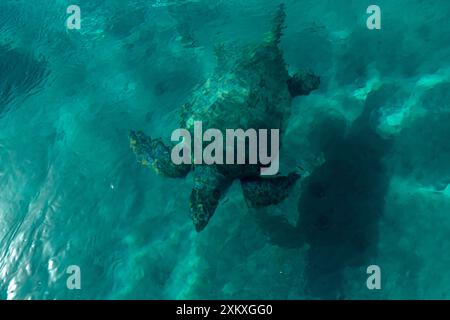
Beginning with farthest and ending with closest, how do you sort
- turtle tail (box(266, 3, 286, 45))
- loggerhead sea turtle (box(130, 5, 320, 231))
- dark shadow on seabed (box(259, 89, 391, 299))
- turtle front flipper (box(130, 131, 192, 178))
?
turtle tail (box(266, 3, 286, 45)), turtle front flipper (box(130, 131, 192, 178)), loggerhead sea turtle (box(130, 5, 320, 231)), dark shadow on seabed (box(259, 89, 391, 299))

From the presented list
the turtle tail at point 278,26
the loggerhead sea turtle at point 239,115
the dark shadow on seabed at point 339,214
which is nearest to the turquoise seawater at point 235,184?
the dark shadow on seabed at point 339,214

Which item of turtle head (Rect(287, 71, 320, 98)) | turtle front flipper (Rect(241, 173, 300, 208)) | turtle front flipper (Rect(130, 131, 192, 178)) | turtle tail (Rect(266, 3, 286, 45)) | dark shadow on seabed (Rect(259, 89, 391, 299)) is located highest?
turtle tail (Rect(266, 3, 286, 45))

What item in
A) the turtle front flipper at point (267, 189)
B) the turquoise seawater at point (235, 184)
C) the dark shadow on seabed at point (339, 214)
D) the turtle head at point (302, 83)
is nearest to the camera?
the dark shadow on seabed at point (339, 214)

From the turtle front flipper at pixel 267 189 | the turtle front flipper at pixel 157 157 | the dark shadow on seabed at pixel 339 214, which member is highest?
the turtle front flipper at pixel 157 157

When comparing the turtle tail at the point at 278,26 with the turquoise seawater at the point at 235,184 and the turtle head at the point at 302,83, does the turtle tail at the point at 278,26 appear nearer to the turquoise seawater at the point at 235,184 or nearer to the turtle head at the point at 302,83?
the turquoise seawater at the point at 235,184

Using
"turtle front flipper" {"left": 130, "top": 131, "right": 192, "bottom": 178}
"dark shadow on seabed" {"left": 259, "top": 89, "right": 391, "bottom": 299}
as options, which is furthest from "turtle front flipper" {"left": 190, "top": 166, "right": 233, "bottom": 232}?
"dark shadow on seabed" {"left": 259, "top": 89, "right": 391, "bottom": 299}

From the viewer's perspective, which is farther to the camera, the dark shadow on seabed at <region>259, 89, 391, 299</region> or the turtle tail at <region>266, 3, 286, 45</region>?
the turtle tail at <region>266, 3, 286, 45</region>

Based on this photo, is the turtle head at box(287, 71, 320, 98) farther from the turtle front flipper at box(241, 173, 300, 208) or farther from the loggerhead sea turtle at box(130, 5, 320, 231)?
the turtle front flipper at box(241, 173, 300, 208)

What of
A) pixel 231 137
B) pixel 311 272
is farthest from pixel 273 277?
pixel 231 137
